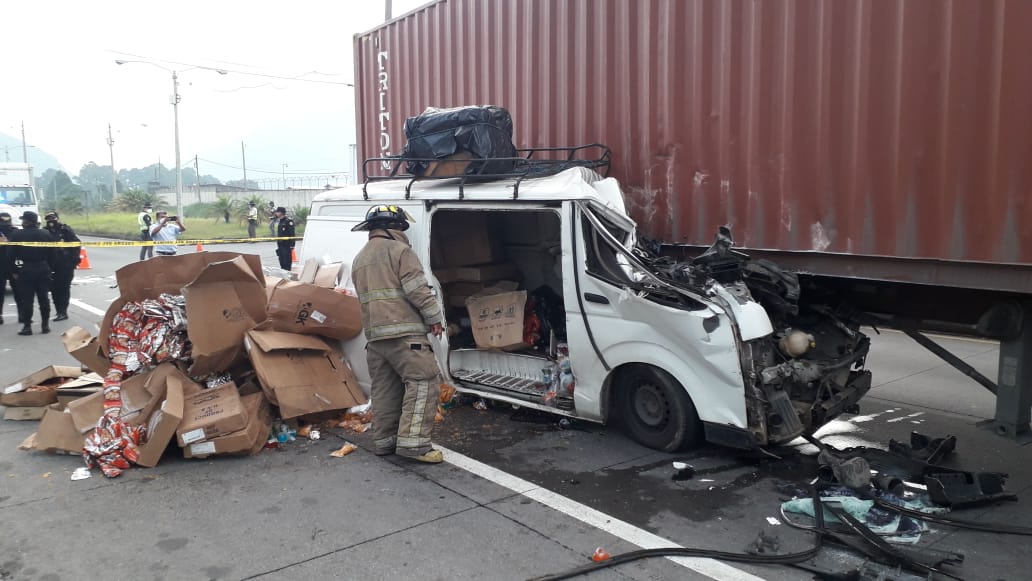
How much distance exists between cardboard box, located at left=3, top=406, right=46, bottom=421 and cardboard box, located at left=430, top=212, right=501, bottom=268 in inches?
133

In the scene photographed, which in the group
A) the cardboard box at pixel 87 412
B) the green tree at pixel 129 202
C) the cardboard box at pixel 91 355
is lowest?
the cardboard box at pixel 87 412

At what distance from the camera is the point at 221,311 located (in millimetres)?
5523

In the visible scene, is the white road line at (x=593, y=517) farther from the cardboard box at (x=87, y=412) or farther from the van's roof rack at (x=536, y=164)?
the cardboard box at (x=87, y=412)

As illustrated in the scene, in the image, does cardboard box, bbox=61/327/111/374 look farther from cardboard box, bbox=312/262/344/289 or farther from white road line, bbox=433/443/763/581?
white road line, bbox=433/443/763/581

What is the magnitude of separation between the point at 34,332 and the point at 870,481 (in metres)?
10.3

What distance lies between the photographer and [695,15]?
532cm

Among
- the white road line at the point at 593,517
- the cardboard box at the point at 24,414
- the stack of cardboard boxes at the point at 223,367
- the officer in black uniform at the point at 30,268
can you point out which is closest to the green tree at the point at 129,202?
the officer in black uniform at the point at 30,268

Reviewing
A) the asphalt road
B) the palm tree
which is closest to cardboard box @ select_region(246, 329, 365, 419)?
the asphalt road

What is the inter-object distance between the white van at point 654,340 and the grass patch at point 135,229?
94.9ft

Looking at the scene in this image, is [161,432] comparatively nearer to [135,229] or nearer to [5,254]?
[5,254]

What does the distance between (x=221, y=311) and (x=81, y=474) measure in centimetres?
138

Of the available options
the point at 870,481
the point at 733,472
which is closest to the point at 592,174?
the point at 733,472

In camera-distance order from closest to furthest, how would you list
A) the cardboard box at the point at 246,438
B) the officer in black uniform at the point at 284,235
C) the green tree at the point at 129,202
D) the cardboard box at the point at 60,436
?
the cardboard box at the point at 246,438 < the cardboard box at the point at 60,436 < the officer in black uniform at the point at 284,235 < the green tree at the point at 129,202

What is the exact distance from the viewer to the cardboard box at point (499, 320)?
19.4 feet
